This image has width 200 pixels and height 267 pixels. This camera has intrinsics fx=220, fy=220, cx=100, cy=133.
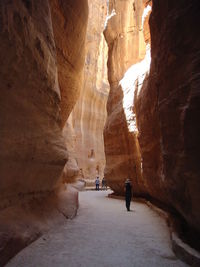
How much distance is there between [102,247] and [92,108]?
30.9 m

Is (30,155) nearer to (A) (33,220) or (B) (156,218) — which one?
(A) (33,220)

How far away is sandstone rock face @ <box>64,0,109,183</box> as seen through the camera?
31144 millimetres

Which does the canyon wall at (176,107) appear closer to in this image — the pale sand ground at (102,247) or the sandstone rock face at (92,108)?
the pale sand ground at (102,247)

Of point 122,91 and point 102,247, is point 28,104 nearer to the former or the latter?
point 102,247

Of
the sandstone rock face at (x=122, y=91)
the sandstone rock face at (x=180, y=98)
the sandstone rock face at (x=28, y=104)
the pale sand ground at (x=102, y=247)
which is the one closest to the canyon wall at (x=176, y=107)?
the sandstone rock face at (x=180, y=98)

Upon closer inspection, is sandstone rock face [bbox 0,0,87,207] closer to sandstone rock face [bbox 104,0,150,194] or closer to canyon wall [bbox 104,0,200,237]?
canyon wall [bbox 104,0,200,237]

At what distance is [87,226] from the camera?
5.64 metres

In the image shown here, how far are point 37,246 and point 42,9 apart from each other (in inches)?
204

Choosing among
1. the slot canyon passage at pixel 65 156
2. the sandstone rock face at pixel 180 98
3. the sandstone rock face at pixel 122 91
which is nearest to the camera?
the sandstone rock face at pixel 180 98

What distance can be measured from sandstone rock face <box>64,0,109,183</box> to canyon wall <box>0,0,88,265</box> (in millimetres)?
24785

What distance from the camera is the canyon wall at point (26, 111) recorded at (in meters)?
3.74

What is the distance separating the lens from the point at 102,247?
4062mm

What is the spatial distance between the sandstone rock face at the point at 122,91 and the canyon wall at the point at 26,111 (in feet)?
18.5

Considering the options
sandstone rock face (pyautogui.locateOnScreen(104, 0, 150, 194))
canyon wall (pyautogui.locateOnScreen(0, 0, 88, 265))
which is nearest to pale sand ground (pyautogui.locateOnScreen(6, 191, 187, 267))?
canyon wall (pyautogui.locateOnScreen(0, 0, 88, 265))
